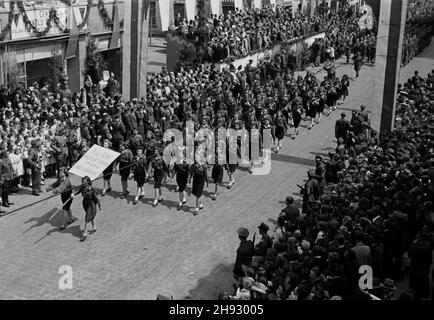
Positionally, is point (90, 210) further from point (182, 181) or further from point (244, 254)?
point (244, 254)

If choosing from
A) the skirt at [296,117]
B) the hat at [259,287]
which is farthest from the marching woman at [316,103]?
the hat at [259,287]

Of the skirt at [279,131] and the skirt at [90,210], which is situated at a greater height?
the skirt at [279,131]

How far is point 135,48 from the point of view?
24.9 metres

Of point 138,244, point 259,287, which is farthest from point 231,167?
point 259,287

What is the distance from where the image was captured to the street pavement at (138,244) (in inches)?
543

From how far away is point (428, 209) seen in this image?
1303 centimetres

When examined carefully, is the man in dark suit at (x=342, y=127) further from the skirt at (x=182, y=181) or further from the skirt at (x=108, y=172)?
the skirt at (x=108, y=172)

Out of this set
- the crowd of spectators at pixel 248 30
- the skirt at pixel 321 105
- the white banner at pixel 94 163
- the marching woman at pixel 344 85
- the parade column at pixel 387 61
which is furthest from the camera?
the crowd of spectators at pixel 248 30

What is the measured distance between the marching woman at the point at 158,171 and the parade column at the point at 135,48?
714cm

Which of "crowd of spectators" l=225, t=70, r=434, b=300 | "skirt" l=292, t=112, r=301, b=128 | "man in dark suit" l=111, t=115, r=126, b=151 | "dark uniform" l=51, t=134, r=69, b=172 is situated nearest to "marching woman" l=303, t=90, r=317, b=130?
"skirt" l=292, t=112, r=301, b=128

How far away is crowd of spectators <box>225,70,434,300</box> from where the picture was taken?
35.9ft

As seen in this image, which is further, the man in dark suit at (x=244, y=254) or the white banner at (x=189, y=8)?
the white banner at (x=189, y=8)

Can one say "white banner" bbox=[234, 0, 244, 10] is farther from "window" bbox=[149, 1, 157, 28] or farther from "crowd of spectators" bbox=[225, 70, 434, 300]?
"crowd of spectators" bbox=[225, 70, 434, 300]
